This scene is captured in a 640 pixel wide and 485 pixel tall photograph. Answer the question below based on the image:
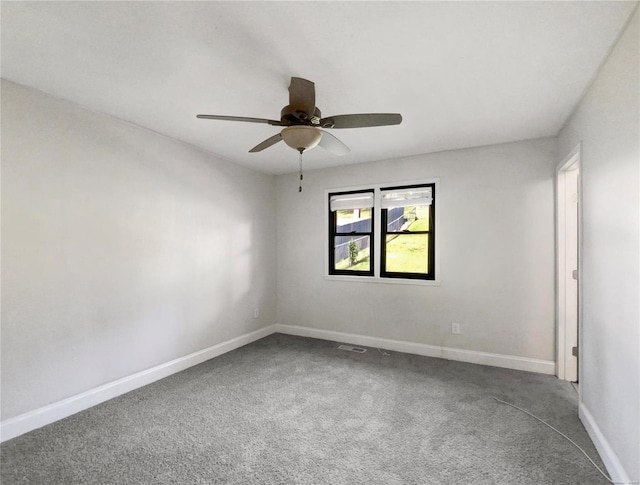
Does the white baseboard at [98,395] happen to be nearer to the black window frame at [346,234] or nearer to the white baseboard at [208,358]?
the white baseboard at [208,358]

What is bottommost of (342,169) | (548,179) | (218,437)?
(218,437)

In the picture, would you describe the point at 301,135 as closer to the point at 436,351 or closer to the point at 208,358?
the point at 208,358

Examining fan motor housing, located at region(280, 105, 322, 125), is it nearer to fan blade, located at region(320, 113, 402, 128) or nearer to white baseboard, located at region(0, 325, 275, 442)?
fan blade, located at region(320, 113, 402, 128)

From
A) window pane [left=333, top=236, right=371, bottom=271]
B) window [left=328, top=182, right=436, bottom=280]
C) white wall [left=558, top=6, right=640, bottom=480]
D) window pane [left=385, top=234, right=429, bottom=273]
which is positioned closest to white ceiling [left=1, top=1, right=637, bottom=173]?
white wall [left=558, top=6, right=640, bottom=480]

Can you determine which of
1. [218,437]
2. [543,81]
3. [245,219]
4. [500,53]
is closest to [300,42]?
[500,53]

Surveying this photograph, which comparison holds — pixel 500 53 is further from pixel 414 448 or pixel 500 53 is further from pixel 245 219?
pixel 245 219

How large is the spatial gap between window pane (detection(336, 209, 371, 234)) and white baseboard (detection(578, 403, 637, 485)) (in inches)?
112

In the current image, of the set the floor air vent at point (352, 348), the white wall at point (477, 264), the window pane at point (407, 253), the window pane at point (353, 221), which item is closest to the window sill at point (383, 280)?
the white wall at point (477, 264)

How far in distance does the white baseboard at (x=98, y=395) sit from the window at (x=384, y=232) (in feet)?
6.77

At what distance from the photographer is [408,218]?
412 centimetres

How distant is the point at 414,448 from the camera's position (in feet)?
6.73

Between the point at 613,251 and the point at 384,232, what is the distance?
2581 millimetres

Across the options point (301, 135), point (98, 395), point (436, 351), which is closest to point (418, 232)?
point (436, 351)

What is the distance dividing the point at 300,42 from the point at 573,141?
8.03ft
